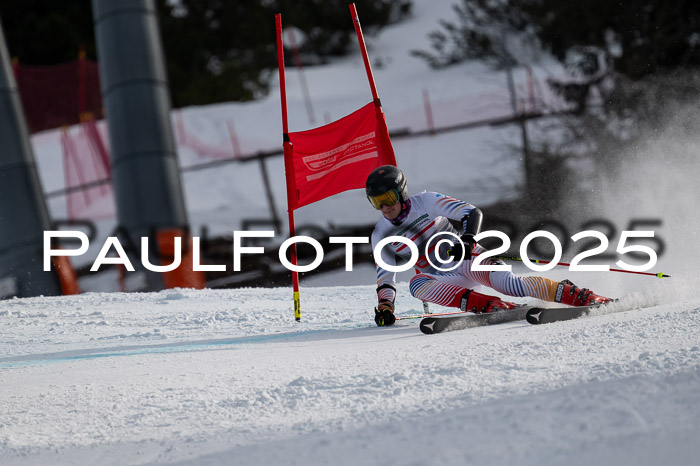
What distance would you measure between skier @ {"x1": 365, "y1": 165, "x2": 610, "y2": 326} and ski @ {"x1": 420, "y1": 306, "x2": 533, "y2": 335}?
75mm

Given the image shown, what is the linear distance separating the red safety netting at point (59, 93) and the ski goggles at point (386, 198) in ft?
49.2

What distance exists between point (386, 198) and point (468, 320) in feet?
3.23

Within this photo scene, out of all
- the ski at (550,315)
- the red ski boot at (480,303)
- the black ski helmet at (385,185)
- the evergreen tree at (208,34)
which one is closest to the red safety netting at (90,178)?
the evergreen tree at (208,34)

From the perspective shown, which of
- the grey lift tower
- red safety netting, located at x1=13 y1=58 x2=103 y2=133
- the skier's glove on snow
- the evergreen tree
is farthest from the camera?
the evergreen tree

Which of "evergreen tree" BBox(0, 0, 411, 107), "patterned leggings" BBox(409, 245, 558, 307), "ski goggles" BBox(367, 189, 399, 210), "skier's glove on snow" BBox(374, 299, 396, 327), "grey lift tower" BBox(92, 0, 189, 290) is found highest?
"evergreen tree" BBox(0, 0, 411, 107)

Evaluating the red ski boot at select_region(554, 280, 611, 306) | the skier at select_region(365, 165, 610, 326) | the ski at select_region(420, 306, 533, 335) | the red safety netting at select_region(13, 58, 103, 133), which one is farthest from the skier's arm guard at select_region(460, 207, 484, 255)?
the red safety netting at select_region(13, 58, 103, 133)

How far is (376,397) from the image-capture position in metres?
3.20

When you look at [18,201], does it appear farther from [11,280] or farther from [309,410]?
[309,410]

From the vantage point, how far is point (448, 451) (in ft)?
8.18

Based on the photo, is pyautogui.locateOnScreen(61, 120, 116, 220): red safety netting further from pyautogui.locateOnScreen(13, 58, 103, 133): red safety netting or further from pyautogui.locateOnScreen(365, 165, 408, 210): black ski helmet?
pyautogui.locateOnScreen(365, 165, 408, 210): black ski helmet

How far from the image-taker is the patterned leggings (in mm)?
5344

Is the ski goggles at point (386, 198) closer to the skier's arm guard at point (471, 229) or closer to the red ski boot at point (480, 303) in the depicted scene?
the skier's arm guard at point (471, 229)

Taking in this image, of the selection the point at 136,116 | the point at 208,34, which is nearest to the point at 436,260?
the point at 136,116

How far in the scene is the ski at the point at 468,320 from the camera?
16.2 feet
